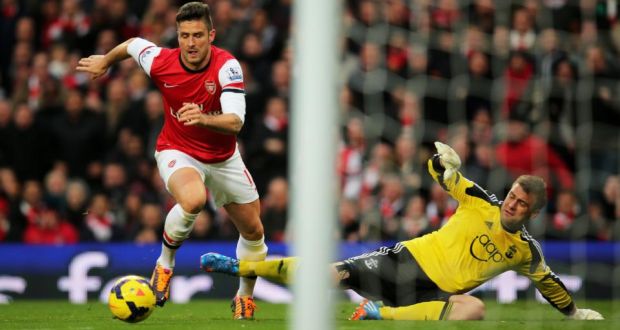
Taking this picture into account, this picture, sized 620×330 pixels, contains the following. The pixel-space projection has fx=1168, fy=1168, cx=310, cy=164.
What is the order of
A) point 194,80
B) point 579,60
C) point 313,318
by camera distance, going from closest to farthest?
1. point 313,318
2. point 194,80
3. point 579,60

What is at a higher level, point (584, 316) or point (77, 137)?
point (77, 137)

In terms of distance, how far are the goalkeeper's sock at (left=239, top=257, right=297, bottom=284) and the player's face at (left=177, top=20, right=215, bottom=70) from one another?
4.87 ft

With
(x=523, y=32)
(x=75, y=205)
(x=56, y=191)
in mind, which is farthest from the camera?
(x=56, y=191)

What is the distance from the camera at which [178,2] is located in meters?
15.2

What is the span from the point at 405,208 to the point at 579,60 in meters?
2.11

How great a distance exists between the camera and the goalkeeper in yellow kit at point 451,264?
8.45m

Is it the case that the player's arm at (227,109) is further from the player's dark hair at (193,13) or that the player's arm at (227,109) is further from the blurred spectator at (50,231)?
Answer: the blurred spectator at (50,231)

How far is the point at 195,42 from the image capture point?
27.4 feet

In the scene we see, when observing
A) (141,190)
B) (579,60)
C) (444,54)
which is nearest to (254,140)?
(141,190)

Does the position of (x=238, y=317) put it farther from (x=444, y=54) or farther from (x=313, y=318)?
(x=313, y=318)

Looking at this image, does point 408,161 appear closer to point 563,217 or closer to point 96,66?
point 563,217

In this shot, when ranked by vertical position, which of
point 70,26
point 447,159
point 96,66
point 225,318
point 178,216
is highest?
point 70,26

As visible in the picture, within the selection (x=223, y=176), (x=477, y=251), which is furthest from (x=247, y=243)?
(x=477, y=251)

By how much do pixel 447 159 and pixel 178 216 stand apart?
1.98 meters
